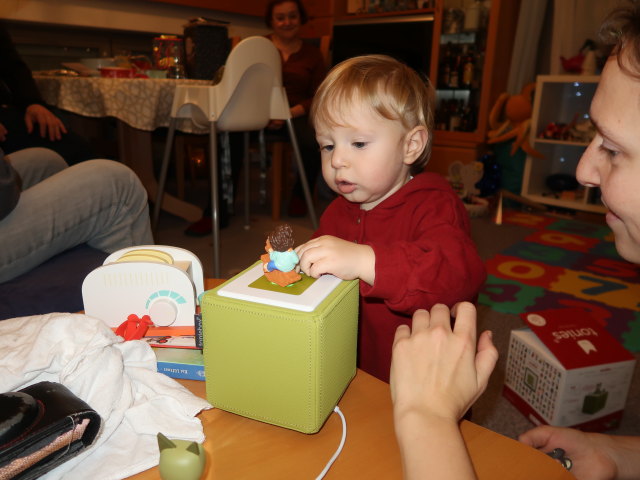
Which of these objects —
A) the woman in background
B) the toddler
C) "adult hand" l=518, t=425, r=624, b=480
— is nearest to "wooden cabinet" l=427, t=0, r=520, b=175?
the woman in background

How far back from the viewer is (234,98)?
196cm

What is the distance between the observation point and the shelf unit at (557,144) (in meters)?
3.22

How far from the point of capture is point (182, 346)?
699mm

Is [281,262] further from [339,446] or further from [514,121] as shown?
[514,121]

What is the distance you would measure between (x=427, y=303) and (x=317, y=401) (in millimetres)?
244

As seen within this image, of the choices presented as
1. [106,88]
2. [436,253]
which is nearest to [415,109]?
[436,253]

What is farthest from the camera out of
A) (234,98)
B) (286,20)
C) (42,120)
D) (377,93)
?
(286,20)

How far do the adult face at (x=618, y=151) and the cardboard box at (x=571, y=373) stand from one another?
71 centimetres

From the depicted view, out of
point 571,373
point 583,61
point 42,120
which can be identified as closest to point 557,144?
point 583,61

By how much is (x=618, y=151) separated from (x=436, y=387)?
32 cm

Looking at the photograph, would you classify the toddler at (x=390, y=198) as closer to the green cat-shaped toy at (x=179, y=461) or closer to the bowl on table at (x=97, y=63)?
the green cat-shaped toy at (x=179, y=461)

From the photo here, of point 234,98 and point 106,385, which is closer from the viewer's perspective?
point 106,385

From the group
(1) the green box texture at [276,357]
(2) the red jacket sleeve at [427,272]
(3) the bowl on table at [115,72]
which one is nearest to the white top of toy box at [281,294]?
(1) the green box texture at [276,357]

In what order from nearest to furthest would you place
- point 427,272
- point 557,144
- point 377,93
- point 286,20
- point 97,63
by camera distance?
point 427,272 < point 377,93 < point 97,63 < point 286,20 < point 557,144
